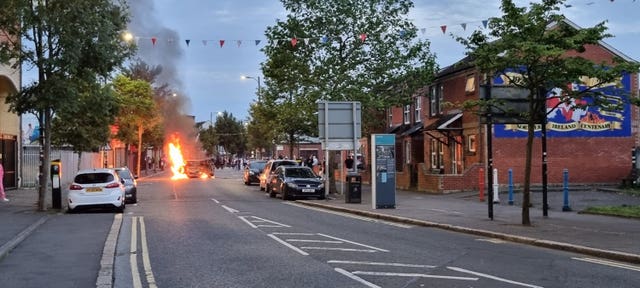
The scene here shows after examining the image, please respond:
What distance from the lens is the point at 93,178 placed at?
21.6 meters

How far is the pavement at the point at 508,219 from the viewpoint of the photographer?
41.1 feet

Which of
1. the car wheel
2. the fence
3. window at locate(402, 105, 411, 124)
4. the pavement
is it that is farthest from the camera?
window at locate(402, 105, 411, 124)

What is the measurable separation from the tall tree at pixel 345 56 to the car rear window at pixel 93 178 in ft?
33.3

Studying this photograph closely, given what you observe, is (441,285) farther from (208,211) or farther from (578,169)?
(578,169)

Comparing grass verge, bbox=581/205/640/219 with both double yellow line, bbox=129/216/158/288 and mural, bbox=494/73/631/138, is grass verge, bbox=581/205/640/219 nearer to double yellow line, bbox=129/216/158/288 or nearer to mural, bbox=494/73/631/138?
mural, bbox=494/73/631/138

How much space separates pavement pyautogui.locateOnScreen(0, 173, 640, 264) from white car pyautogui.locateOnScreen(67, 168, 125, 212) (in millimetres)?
815

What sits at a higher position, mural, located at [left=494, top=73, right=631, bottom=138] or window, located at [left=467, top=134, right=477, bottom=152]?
mural, located at [left=494, top=73, right=631, bottom=138]

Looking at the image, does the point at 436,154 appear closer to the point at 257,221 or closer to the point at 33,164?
the point at 257,221

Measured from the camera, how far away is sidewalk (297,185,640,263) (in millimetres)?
12414

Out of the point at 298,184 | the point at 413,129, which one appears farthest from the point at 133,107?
the point at 298,184

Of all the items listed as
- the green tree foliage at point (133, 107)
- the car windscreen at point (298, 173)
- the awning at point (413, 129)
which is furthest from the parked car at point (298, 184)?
the green tree foliage at point (133, 107)

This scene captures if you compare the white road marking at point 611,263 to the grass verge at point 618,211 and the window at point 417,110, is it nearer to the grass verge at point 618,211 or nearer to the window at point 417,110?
the grass verge at point 618,211

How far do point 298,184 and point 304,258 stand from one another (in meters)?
16.3

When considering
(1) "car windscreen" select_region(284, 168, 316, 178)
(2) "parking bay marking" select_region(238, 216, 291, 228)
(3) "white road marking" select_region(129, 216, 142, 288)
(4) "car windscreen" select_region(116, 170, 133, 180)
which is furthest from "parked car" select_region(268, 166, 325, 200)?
(3) "white road marking" select_region(129, 216, 142, 288)
